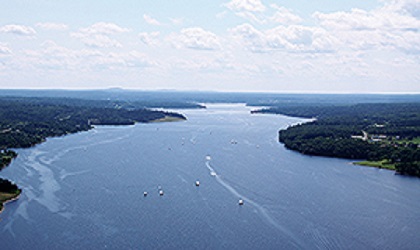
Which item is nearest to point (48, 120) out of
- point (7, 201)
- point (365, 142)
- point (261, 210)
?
point (7, 201)

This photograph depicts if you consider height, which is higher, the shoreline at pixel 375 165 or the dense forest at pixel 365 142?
the dense forest at pixel 365 142

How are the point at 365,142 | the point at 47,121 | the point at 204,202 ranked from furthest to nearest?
1. the point at 47,121
2. the point at 365,142
3. the point at 204,202

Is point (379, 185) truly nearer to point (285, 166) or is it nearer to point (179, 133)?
point (285, 166)

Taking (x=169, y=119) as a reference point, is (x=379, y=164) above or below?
above

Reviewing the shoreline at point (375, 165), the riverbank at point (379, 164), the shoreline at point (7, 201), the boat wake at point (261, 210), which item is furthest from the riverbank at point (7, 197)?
the riverbank at point (379, 164)

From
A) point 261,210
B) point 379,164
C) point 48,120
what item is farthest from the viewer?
point 48,120

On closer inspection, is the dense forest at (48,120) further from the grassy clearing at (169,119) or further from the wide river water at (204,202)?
the wide river water at (204,202)

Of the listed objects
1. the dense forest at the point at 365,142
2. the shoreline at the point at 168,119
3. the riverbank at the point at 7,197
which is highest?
the dense forest at the point at 365,142

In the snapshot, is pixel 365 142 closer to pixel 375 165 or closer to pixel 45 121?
pixel 375 165
